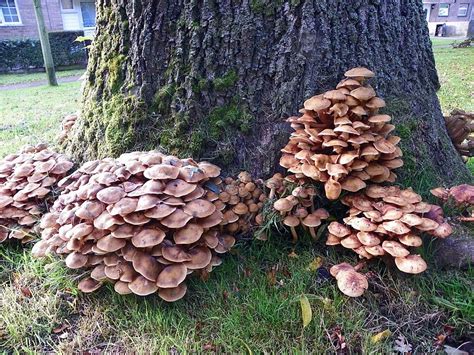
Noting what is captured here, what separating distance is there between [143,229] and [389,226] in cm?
129

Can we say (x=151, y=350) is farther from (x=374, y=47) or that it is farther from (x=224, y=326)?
(x=374, y=47)

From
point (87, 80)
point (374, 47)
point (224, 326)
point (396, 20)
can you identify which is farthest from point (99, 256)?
point (396, 20)

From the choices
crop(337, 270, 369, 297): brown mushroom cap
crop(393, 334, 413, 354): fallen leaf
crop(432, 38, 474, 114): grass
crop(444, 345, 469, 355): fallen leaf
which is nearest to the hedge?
crop(432, 38, 474, 114): grass

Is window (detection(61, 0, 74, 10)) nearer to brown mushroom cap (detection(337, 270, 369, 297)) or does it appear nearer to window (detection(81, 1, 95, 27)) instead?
window (detection(81, 1, 95, 27))

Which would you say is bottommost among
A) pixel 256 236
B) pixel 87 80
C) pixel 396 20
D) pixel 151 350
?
pixel 151 350

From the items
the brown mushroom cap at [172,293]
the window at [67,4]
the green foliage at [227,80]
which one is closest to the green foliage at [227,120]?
the green foliage at [227,80]

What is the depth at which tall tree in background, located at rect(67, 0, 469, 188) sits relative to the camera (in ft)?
7.79

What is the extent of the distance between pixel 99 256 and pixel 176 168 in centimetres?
67

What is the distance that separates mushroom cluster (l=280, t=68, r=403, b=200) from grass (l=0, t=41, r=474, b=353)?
0.50 metres

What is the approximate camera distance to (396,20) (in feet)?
8.37

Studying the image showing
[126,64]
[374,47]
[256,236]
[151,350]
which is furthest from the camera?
[126,64]

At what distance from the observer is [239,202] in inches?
92.4

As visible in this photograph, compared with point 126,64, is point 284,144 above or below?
below

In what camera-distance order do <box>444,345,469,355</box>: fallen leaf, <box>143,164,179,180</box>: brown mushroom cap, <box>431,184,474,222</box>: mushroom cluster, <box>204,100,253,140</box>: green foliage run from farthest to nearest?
<box>204,100,253,140</box>: green foliage, <box>431,184,474,222</box>: mushroom cluster, <box>143,164,179,180</box>: brown mushroom cap, <box>444,345,469,355</box>: fallen leaf
